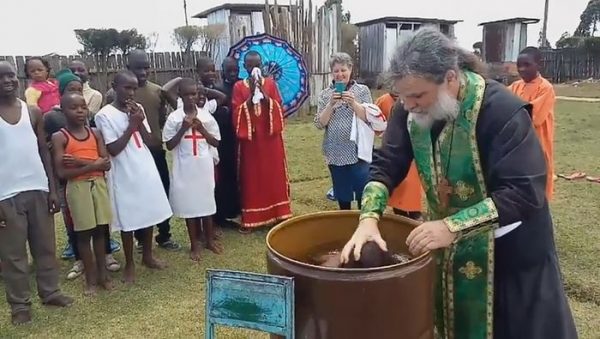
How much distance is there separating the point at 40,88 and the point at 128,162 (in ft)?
5.96

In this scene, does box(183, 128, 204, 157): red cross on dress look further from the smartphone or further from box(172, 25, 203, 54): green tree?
box(172, 25, 203, 54): green tree

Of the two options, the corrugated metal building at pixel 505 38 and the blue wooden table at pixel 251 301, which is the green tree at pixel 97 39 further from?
the corrugated metal building at pixel 505 38

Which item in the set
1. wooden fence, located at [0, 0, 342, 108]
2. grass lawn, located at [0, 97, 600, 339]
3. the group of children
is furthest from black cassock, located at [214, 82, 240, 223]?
wooden fence, located at [0, 0, 342, 108]

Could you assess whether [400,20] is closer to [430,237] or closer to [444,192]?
[444,192]

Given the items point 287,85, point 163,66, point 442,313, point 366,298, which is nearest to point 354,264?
point 366,298

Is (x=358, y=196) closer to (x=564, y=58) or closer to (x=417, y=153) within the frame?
(x=417, y=153)

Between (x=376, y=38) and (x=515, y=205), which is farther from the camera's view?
(x=376, y=38)

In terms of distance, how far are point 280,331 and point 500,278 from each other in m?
0.86

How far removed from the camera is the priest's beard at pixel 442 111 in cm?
186

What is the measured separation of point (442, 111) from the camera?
188 centimetres

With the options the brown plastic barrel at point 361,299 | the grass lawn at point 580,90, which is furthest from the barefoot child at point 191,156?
the grass lawn at point 580,90

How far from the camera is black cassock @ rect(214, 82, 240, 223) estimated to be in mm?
5070

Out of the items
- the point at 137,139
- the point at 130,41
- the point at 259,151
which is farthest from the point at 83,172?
the point at 130,41

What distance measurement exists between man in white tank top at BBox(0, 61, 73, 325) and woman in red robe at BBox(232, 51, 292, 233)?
5.94 ft
